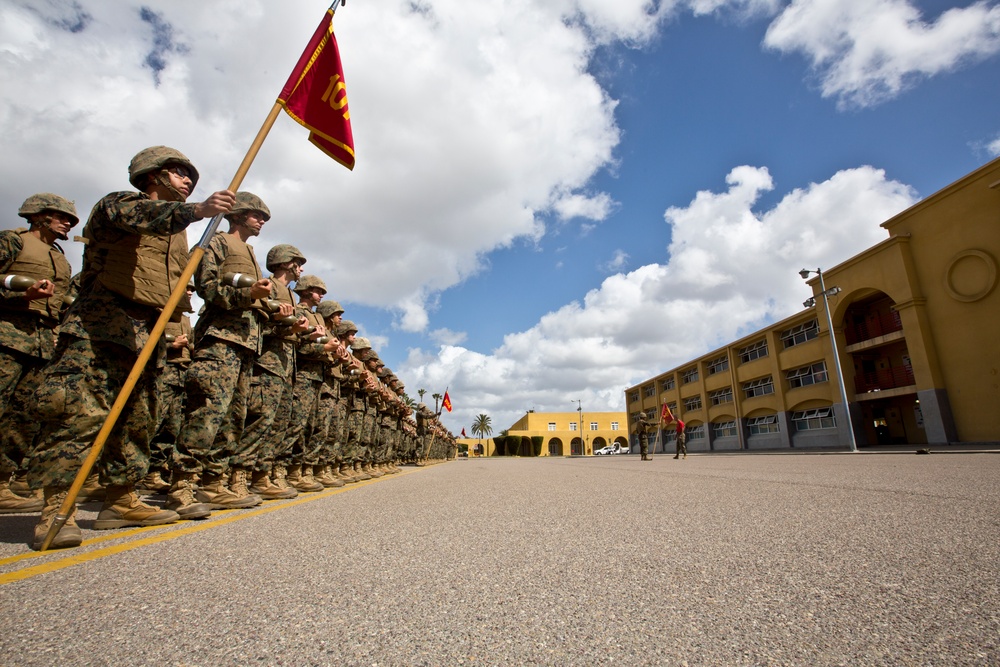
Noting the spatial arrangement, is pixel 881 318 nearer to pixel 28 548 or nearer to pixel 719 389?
pixel 719 389

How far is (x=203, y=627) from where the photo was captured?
154 cm

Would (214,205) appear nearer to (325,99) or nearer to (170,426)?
(325,99)

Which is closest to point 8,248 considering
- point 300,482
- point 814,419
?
point 300,482

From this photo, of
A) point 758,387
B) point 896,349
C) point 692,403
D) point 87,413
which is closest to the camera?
point 87,413

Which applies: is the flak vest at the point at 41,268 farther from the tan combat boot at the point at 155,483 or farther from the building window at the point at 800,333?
the building window at the point at 800,333

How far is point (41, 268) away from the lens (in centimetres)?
490

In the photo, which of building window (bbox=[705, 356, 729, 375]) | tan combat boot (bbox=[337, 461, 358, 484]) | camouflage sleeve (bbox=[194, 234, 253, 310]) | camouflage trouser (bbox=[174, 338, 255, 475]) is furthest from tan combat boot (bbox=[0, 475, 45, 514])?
building window (bbox=[705, 356, 729, 375])

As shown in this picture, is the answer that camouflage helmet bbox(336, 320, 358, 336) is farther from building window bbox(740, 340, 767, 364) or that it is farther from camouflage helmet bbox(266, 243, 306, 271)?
building window bbox(740, 340, 767, 364)

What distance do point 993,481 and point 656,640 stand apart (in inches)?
253

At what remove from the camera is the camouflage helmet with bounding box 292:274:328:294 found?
7692 mm

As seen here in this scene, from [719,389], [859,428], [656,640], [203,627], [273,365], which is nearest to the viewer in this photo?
[656,640]

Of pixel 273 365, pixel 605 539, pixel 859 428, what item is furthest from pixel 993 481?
pixel 859 428

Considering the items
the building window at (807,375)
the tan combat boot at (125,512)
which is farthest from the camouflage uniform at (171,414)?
the building window at (807,375)

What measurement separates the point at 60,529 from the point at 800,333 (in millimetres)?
35269
